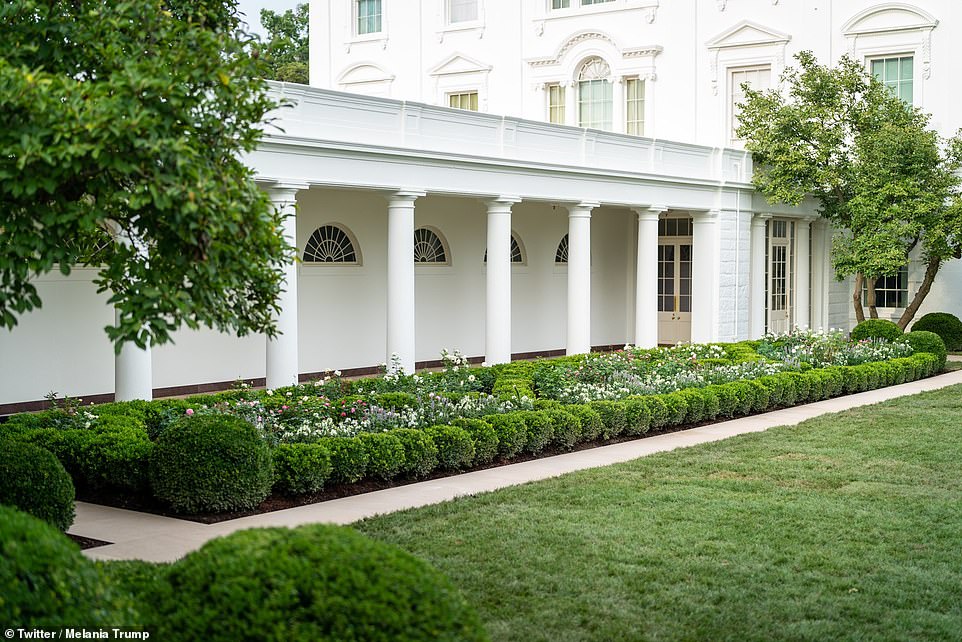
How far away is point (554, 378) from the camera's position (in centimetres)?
1639

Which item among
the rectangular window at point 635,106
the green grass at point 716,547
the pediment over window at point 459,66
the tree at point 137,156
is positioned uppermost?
the pediment over window at point 459,66

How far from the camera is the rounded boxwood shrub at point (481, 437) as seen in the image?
480 inches

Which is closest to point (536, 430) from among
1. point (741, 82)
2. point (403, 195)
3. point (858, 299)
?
point (403, 195)

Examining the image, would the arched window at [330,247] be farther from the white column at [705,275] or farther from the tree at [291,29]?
the tree at [291,29]

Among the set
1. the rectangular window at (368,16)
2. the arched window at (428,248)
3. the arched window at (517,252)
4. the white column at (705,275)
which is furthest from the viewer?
the rectangular window at (368,16)

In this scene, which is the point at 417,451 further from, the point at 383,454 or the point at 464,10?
the point at 464,10

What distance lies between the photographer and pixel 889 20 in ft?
90.9

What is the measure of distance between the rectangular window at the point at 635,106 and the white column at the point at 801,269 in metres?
5.33

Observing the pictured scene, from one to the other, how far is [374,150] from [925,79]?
56.3ft

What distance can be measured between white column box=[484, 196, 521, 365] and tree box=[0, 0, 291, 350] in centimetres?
1393

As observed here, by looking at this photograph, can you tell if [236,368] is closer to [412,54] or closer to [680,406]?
[680,406]

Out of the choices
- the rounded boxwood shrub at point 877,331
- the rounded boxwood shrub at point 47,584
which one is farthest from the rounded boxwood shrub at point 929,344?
the rounded boxwood shrub at point 47,584

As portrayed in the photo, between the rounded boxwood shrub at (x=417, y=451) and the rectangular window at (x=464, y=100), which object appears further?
the rectangular window at (x=464, y=100)

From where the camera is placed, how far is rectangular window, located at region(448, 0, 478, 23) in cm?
3238
